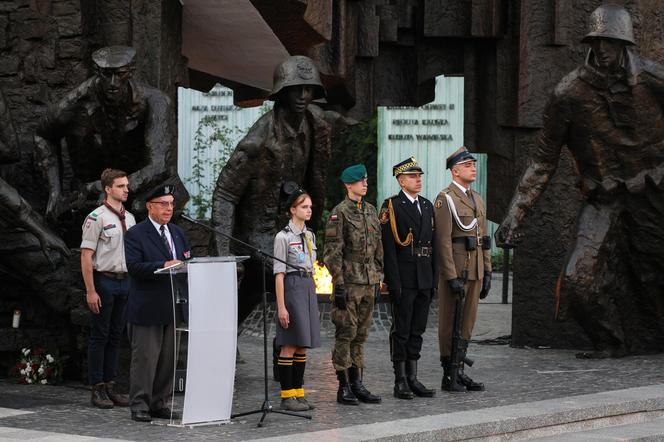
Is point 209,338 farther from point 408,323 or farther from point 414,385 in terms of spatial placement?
point 414,385

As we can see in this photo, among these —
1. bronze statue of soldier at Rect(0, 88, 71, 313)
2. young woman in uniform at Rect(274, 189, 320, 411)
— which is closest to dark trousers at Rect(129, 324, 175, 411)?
young woman in uniform at Rect(274, 189, 320, 411)

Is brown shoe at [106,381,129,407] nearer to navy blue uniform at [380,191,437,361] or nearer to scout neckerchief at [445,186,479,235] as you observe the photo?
navy blue uniform at [380,191,437,361]

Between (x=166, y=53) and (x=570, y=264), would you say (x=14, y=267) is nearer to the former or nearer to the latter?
(x=166, y=53)

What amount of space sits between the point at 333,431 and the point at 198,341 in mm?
987

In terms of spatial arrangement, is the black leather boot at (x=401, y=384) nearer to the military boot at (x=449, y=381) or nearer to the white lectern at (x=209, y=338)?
the military boot at (x=449, y=381)

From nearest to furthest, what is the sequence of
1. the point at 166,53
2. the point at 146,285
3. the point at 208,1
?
the point at 146,285 → the point at 166,53 → the point at 208,1

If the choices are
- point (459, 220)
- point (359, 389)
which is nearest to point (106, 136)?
point (459, 220)

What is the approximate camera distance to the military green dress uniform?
10750mm

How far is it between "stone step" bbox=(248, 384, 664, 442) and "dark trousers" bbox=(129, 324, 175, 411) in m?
1.31

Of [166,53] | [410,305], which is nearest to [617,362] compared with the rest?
[410,305]

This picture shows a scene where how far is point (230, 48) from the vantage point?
53.8 ft

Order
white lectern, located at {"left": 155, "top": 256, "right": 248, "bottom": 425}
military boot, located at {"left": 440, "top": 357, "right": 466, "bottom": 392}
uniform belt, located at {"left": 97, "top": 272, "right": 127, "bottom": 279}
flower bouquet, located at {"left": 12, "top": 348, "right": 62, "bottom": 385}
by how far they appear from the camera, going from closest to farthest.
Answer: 1. white lectern, located at {"left": 155, "top": 256, "right": 248, "bottom": 425}
2. uniform belt, located at {"left": 97, "top": 272, "right": 127, "bottom": 279}
3. military boot, located at {"left": 440, "top": 357, "right": 466, "bottom": 392}
4. flower bouquet, located at {"left": 12, "top": 348, "right": 62, "bottom": 385}

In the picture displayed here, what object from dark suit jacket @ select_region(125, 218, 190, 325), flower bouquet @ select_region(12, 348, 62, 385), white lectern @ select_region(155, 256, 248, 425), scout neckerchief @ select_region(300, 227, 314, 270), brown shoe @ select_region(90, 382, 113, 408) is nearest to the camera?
white lectern @ select_region(155, 256, 248, 425)

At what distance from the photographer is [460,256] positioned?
1084cm
